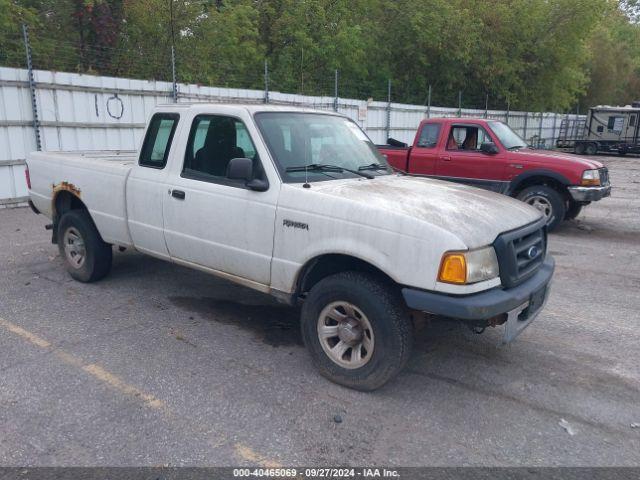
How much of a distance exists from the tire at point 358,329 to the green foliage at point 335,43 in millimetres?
13025

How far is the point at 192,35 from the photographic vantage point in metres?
18.7

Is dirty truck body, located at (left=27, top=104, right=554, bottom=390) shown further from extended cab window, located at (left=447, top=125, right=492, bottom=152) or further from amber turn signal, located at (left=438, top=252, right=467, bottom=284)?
extended cab window, located at (left=447, top=125, right=492, bottom=152)

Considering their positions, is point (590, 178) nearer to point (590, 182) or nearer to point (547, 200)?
point (590, 182)

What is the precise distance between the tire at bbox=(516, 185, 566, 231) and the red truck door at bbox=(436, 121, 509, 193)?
0.41 metres

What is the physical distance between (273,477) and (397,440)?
80cm

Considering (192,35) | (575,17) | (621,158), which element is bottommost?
(621,158)

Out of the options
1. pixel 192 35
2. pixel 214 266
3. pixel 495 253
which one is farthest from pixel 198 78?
pixel 495 253

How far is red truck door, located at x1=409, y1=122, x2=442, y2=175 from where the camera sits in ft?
32.4

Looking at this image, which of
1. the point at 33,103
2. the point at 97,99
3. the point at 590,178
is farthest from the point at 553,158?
the point at 33,103

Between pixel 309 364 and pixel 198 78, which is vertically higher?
pixel 198 78

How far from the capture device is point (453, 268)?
10.8 ft

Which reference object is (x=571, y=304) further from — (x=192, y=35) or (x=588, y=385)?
(x=192, y=35)

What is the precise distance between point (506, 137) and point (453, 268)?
7.26 metres

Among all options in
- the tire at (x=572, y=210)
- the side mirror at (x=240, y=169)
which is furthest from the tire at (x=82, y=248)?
the tire at (x=572, y=210)
